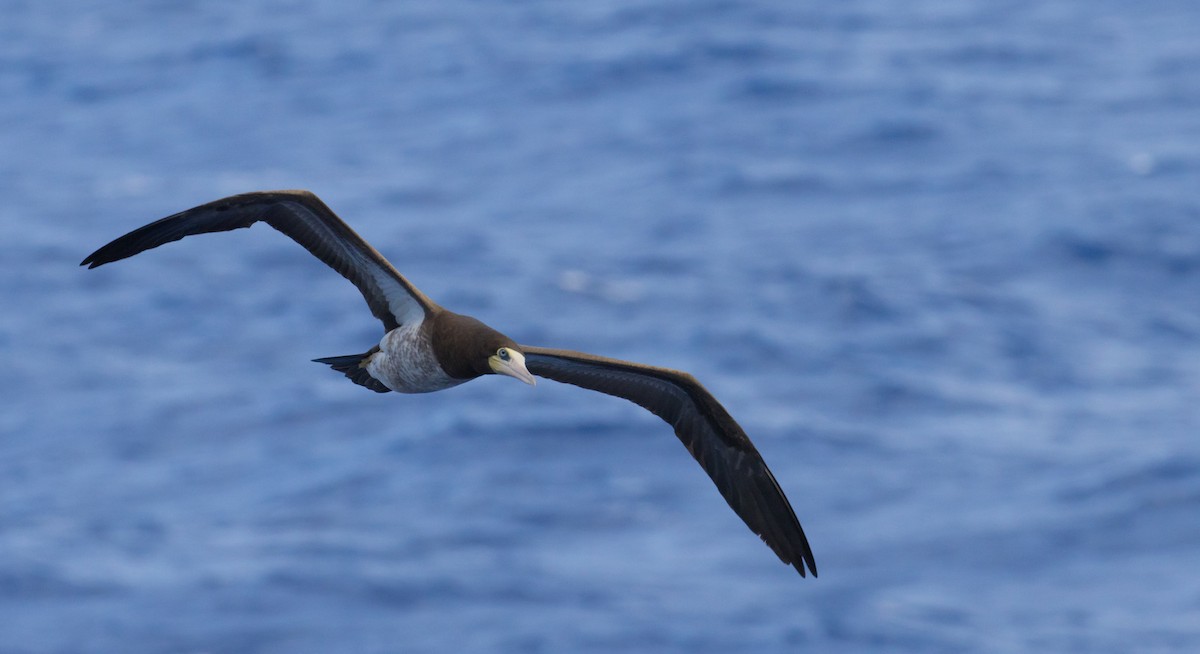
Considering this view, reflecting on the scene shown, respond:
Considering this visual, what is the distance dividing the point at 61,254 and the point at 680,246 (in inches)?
872

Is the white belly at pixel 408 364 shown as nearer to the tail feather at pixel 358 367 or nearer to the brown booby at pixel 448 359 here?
the brown booby at pixel 448 359

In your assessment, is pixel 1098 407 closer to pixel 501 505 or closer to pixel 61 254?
pixel 501 505

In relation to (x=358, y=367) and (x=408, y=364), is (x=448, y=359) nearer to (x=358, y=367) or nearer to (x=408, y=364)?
(x=408, y=364)

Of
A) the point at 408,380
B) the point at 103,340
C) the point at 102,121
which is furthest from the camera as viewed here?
the point at 102,121

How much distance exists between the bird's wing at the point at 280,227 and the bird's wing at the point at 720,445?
1.60 m

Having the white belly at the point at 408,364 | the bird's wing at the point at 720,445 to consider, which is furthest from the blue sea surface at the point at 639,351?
the white belly at the point at 408,364

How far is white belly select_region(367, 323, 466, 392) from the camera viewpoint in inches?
543

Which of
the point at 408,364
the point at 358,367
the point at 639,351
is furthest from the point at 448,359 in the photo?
the point at 639,351

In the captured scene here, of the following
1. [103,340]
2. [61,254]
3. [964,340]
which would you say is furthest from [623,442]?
[61,254]

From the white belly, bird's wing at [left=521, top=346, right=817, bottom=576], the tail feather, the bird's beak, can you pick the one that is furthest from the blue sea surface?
→ the bird's beak

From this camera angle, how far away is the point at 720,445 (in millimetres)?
14953

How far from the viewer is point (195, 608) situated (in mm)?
47594

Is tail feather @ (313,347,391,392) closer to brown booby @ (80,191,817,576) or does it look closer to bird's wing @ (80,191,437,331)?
brown booby @ (80,191,817,576)

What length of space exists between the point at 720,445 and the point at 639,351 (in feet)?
119
